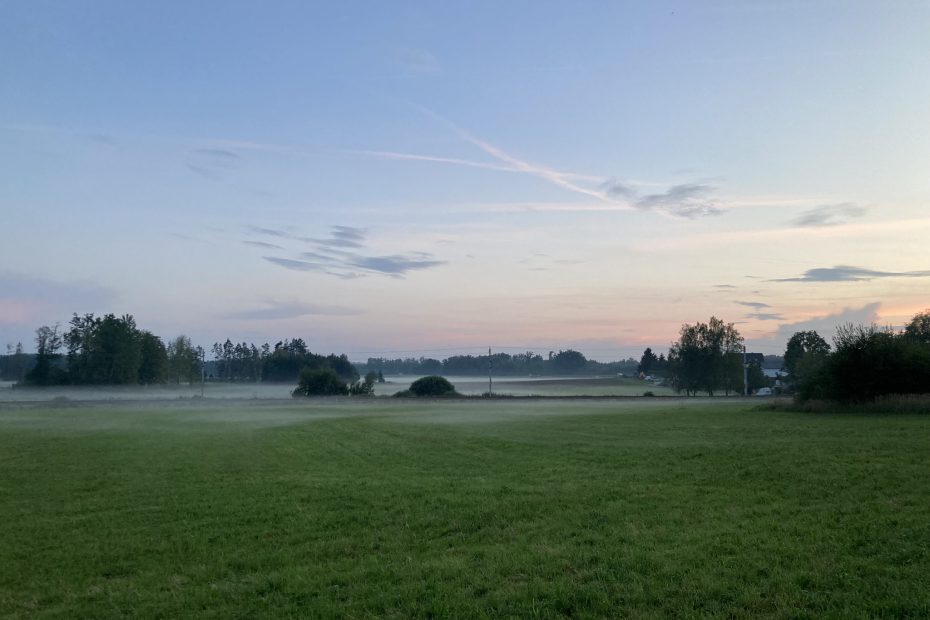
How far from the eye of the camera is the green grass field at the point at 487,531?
8.09m

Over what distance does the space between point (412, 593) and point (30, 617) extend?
5.12m

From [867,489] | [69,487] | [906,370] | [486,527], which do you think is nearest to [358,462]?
[69,487]

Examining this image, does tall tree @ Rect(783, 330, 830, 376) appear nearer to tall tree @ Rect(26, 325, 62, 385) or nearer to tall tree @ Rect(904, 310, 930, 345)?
tall tree @ Rect(904, 310, 930, 345)

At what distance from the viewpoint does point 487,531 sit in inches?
456

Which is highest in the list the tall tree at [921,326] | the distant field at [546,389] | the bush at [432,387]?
the tall tree at [921,326]

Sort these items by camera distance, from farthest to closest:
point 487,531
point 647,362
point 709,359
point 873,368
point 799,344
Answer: point 647,362 < point 799,344 < point 709,359 < point 873,368 < point 487,531

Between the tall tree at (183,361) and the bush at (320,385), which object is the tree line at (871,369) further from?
the tall tree at (183,361)

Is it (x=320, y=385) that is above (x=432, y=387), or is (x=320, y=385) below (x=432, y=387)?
above

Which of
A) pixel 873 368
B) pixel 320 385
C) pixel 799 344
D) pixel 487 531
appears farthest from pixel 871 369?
pixel 799 344

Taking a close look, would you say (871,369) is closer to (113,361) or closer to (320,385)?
(320,385)

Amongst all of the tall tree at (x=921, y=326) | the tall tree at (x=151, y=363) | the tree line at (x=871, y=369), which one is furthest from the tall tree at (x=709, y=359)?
the tall tree at (x=151, y=363)

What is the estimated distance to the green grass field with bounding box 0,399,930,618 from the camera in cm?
809

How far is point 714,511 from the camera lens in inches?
464

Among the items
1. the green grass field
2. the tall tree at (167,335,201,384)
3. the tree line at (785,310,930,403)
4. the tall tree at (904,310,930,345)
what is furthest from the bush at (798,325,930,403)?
the tall tree at (167,335,201,384)
